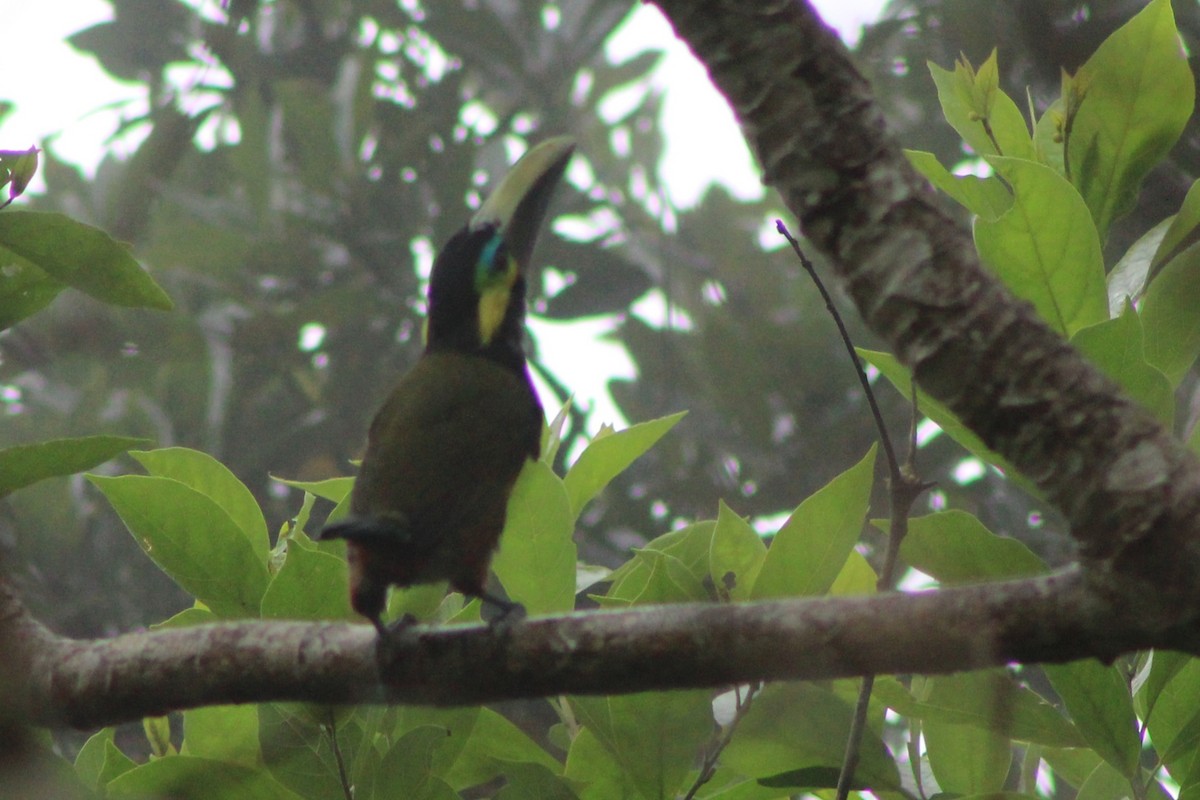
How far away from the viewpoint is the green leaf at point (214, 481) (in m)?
2.21

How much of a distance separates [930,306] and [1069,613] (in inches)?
14.2

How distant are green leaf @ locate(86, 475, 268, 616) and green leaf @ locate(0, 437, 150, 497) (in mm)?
39

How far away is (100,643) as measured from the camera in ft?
6.06

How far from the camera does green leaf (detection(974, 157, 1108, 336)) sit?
1834 mm

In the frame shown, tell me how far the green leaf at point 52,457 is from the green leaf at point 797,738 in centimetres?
100

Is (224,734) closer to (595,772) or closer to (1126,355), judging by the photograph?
(595,772)

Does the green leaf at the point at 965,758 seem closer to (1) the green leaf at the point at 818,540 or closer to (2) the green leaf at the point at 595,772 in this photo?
(1) the green leaf at the point at 818,540

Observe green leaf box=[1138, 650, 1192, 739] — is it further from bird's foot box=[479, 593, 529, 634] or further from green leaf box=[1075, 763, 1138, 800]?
bird's foot box=[479, 593, 529, 634]

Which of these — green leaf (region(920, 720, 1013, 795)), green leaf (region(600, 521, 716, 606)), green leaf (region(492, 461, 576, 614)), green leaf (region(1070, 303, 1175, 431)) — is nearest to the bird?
green leaf (region(492, 461, 576, 614))

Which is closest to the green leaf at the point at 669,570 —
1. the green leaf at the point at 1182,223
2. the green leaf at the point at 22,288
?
the green leaf at the point at 1182,223

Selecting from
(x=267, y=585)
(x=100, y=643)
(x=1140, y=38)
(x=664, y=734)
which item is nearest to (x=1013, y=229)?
(x=1140, y=38)

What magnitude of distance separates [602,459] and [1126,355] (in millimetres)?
976

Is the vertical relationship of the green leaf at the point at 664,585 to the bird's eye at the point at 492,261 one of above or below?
below

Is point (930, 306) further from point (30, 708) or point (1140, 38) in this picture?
point (30, 708)
